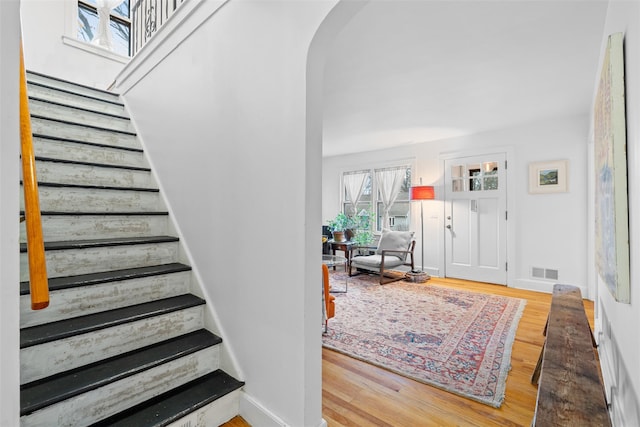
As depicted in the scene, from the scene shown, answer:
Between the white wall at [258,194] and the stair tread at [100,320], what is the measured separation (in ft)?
0.66

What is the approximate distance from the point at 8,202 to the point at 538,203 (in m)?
5.23

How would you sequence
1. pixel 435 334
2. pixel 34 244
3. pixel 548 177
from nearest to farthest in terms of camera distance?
pixel 34 244 < pixel 435 334 < pixel 548 177

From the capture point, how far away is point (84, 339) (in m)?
1.41

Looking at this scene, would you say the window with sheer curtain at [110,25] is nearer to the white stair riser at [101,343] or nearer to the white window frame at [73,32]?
the white window frame at [73,32]

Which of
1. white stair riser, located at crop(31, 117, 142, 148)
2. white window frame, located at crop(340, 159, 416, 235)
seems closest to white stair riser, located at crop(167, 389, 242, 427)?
white stair riser, located at crop(31, 117, 142, 148)

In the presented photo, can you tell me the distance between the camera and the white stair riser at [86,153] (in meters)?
2.23

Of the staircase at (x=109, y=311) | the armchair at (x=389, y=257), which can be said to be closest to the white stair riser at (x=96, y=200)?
the staircase at (x=109, y=311)

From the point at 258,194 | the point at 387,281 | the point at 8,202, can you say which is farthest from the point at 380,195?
the point at 8,202

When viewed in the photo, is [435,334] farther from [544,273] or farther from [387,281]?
[544,273]

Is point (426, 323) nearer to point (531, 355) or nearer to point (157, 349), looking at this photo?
point (531, 355)

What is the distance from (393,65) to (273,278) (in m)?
2.19

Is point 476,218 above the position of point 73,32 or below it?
below

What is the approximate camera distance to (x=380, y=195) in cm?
605

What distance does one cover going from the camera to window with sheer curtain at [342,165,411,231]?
576cm
